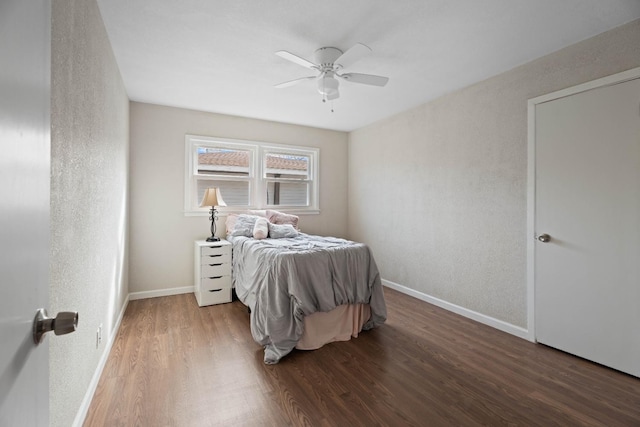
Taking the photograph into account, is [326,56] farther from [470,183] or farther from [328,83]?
[470,183]

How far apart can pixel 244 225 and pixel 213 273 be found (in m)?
0.72

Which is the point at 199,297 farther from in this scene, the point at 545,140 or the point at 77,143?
the point at 545,140

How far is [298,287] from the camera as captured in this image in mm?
2479

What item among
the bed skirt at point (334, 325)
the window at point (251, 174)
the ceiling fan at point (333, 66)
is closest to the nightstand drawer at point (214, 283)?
the window at point (251, 174)

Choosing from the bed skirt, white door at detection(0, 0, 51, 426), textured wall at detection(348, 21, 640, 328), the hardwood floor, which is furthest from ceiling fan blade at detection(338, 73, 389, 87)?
the hardwood floor

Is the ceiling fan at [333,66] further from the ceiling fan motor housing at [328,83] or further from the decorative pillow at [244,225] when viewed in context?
the decorative pillow at [244,225]

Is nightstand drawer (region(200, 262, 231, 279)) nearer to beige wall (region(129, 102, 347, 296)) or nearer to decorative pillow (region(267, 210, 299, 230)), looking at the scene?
beige wall (region(129, 102, 347, 296))

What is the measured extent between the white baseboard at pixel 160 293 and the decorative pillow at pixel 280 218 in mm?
1447

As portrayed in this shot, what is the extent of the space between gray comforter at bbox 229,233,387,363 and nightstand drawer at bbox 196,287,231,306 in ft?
2.57

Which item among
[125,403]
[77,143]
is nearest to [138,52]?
[77,143]

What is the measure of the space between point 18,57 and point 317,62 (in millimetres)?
2395

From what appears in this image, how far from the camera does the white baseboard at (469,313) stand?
283 centimetres

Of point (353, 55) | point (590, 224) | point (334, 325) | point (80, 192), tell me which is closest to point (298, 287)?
point (334, 325)

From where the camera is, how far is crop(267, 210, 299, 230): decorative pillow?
4.36 meters
